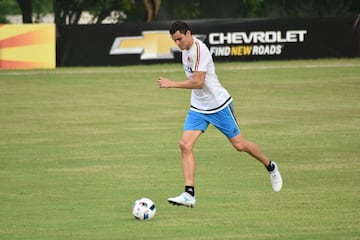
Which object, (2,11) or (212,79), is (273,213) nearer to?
(212,79)

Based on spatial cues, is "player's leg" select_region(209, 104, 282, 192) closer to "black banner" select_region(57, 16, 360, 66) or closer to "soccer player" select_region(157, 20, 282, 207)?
"soccer player" select_region(157, 20, 282, 207)

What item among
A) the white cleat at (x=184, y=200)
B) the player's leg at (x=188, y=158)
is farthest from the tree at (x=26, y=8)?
the white cleat at (x=184, y=200)

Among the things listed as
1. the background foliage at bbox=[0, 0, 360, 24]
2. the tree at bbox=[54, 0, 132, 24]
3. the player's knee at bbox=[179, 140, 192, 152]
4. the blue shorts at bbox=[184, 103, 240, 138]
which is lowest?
the tree at bbox=[54, 0, 132, 24]

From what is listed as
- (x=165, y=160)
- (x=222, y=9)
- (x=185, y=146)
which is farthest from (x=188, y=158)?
(x=222, y=9)

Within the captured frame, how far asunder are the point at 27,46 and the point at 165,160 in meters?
18.2

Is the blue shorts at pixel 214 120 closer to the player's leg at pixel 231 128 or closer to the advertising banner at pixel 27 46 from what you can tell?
the player's leg at pixel 231 128

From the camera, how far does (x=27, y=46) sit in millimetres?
33844

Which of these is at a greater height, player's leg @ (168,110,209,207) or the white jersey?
the white jersey

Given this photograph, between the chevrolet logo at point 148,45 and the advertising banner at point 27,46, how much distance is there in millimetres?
2276

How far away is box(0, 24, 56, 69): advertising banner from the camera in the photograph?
3366 centimetres

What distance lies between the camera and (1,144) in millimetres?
18766

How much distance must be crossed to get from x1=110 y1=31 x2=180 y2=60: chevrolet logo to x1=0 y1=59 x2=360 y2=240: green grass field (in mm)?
3701

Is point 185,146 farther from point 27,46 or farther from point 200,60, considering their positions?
point 27,46

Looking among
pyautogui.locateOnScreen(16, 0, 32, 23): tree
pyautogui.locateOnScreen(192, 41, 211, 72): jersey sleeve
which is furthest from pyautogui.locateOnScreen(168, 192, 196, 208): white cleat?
pyautogui.locateOnScreen(16, 0, 32, 23): tree
